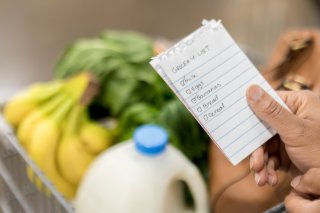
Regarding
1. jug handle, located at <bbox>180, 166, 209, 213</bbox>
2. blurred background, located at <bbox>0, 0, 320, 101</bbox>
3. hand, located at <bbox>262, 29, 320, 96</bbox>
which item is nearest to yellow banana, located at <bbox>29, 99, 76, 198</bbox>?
jug handle, located at <bbox>180, 166, 209, 213</bbox>

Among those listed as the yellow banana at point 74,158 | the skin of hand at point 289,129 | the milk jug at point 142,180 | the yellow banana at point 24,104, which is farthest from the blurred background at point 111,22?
the skin of hand at point 289,129

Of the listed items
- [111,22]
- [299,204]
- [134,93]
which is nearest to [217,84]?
[299,204]

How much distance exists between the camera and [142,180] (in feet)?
2.07

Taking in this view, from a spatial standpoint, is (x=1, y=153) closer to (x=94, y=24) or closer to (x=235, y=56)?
(x=235, y=56)

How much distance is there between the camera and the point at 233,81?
0.48 m

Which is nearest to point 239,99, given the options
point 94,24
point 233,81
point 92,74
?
point 233,81

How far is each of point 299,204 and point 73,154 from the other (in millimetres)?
390

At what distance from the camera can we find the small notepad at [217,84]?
17.8 inches

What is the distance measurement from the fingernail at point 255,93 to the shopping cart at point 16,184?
295mm

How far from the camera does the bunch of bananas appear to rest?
75cm

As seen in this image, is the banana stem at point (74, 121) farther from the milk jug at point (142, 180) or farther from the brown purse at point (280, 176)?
the brown purse at point (280, 176)

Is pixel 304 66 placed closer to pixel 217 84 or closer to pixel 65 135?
pixel 217 84

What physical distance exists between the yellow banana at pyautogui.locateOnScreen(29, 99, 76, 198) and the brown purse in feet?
0.85

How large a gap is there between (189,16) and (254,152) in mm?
1082
